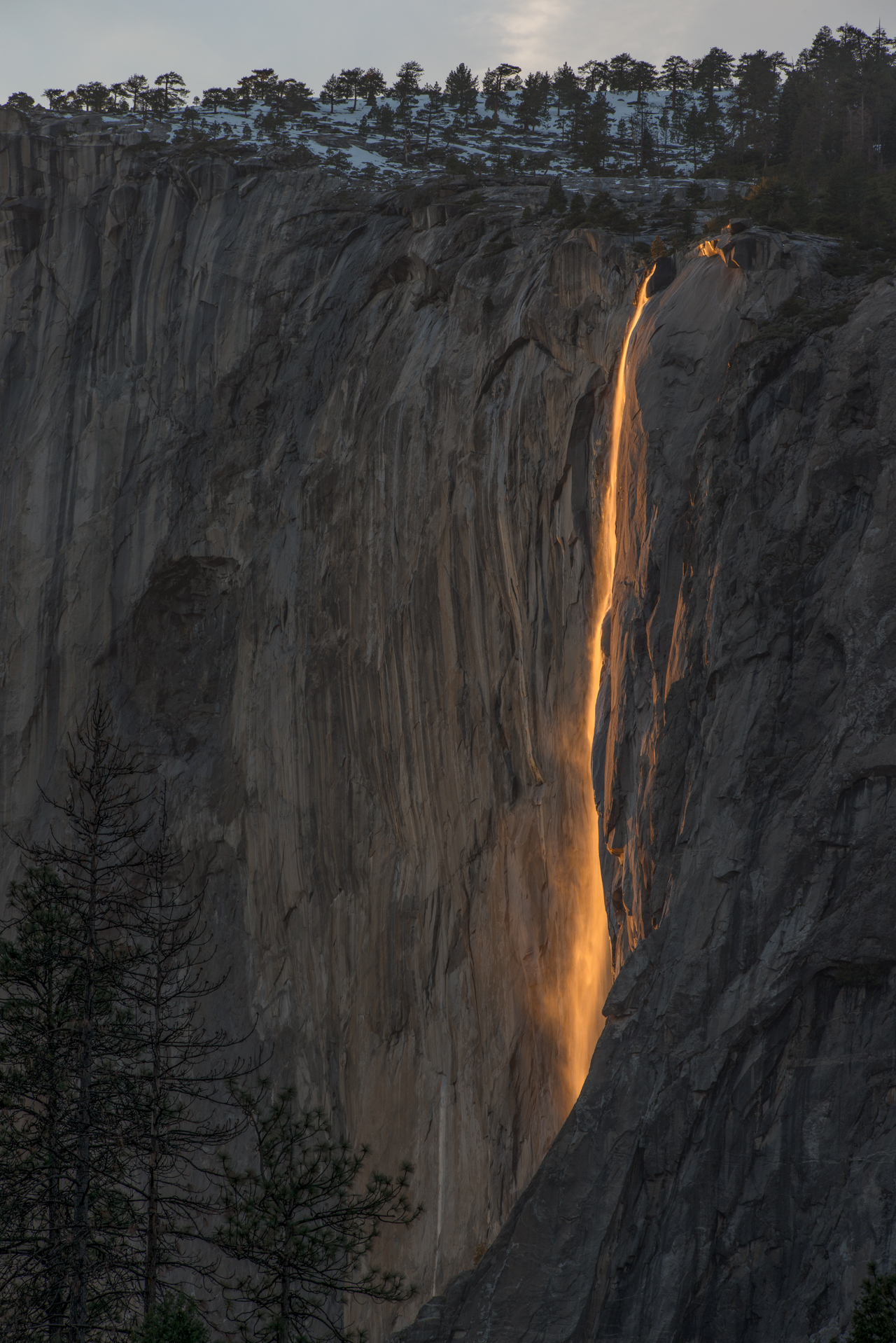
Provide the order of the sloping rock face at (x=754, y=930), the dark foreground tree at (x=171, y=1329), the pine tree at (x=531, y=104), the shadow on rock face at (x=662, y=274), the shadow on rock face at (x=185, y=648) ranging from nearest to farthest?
the dark foreground tree at (x=171, y=1329)
the sloping rock face at (x=754, y=930)
the shadow on rock face at (x=662, y=274)
the shadow on rock face at (x=185, y=648)
the pine tree at (x=531, y=104)

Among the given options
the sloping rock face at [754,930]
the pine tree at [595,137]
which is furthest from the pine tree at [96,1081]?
the pine tree at [595,137]

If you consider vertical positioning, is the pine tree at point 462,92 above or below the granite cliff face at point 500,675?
above

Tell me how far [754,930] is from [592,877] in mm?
7267

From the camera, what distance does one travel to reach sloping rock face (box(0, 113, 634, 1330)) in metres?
27.2

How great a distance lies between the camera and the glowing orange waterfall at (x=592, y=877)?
24062 mm

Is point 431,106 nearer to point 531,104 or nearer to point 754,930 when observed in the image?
point 531,104

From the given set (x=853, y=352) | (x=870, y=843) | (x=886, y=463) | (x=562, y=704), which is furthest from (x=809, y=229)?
(x=870, y=843)

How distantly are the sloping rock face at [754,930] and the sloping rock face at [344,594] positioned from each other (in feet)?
17.8

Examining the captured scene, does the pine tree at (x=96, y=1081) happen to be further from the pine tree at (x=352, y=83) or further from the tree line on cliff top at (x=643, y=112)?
the pine tree at (x=352, y=83)

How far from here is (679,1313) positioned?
1625 centimetres

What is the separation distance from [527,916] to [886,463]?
1284 cm

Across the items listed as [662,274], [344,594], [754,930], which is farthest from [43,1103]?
[344,594]

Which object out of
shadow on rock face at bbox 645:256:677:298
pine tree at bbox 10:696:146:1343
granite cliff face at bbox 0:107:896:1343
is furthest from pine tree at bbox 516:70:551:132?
pine tree at bbox 10:696:146:1343

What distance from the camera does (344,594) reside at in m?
35.5
